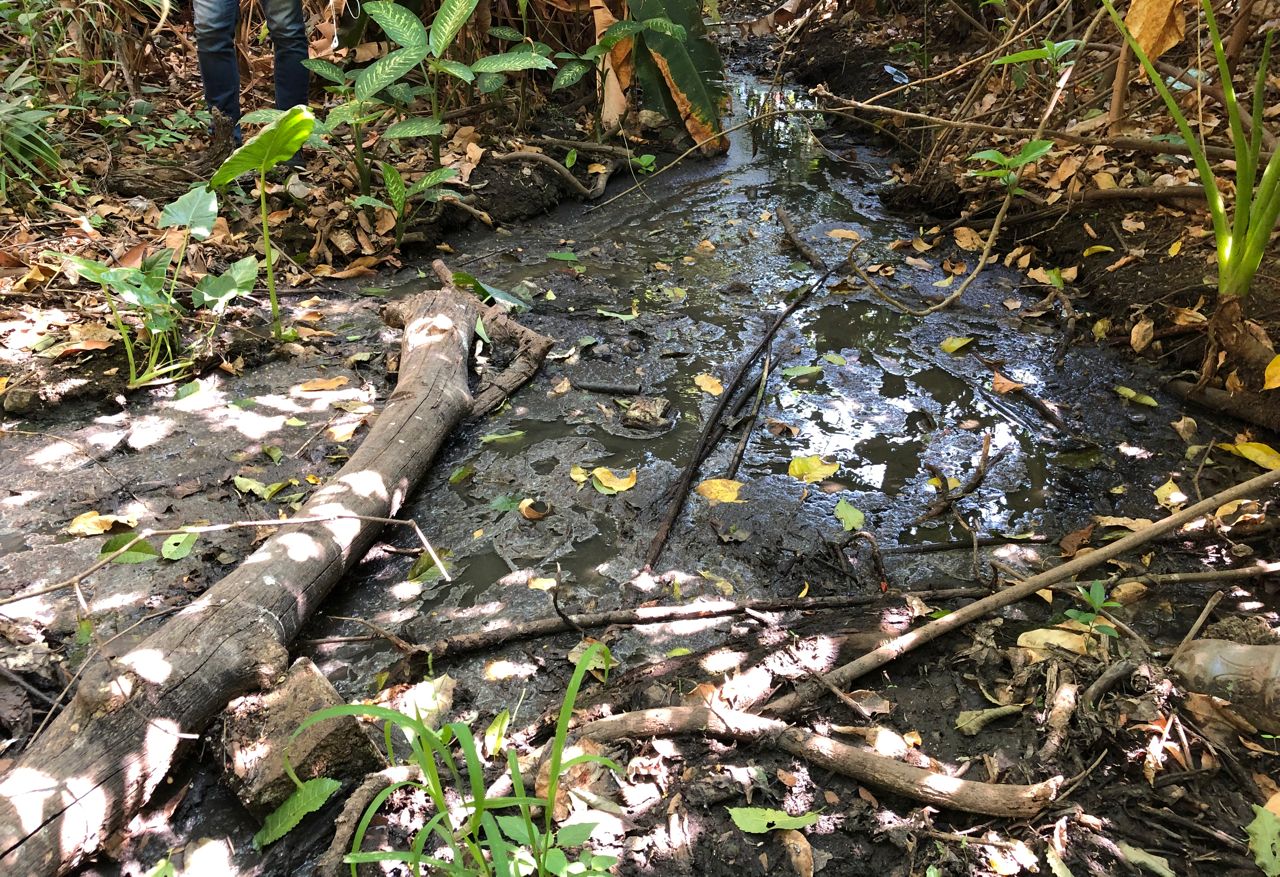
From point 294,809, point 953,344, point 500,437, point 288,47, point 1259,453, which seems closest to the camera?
point 294,809

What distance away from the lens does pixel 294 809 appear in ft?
5.11

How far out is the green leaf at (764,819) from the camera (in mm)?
1523

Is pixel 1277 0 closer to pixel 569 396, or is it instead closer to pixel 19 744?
pixel 569 396

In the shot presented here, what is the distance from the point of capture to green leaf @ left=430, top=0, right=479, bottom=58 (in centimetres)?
369

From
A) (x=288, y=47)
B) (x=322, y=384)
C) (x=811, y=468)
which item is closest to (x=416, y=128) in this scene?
(x=288, y=47)

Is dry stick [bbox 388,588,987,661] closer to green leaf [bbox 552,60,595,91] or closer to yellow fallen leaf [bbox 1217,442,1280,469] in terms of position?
yellow fallen leaf [bbox 1217,442,1280,469]

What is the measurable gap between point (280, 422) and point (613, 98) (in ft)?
11.6

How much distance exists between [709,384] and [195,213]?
203 centimetres

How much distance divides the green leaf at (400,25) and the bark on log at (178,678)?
2192 mm

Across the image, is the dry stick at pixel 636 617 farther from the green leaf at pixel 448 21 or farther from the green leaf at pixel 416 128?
the green leaf at pixel 448 21

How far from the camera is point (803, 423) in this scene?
2852 mm

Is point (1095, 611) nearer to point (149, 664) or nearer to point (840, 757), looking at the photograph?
point (840, 757)

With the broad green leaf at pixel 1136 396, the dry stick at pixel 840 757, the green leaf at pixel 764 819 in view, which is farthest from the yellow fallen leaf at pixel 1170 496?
the green leaf at pixel 764 819

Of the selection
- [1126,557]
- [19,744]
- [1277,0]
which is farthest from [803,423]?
[1277,0]
